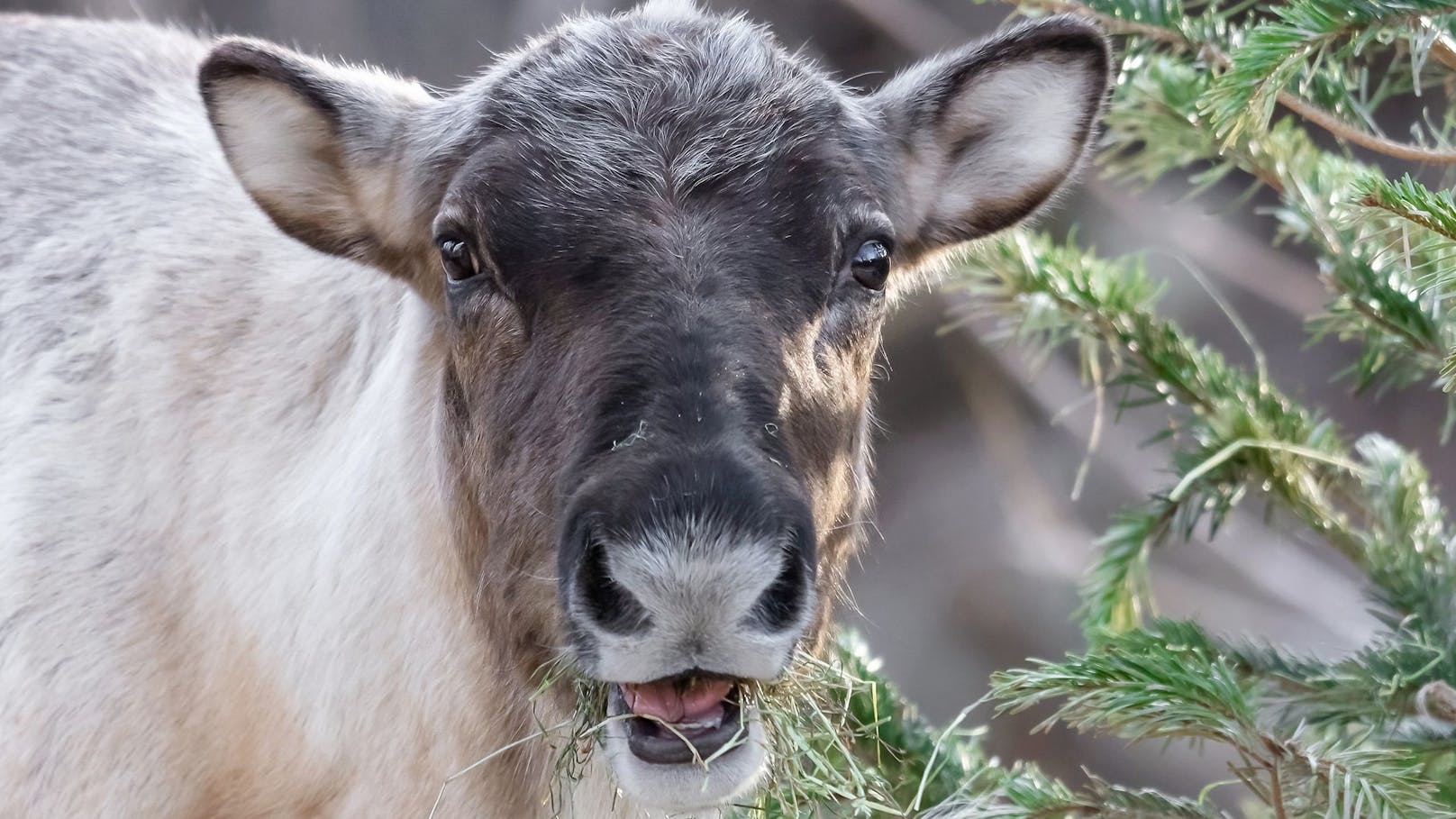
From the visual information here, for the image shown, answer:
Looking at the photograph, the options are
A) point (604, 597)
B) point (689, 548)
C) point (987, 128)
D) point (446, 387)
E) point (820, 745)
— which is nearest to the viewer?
point (689, 548)

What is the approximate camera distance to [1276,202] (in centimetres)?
820

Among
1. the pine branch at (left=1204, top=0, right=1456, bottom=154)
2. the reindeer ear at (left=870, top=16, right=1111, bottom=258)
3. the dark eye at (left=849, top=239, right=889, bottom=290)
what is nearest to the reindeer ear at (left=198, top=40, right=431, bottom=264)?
the dark eye at (left=849, top=239, right=889, bottom=290)

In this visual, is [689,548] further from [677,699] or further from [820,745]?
[820,745]

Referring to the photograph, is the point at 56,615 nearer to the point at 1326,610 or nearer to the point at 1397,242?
the point at 1397,242

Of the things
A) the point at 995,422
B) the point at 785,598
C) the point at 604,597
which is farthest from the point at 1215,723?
the point at 995,422

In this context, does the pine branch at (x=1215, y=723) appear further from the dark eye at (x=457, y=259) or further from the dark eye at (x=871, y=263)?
the dark eye at (x=457, y=259)

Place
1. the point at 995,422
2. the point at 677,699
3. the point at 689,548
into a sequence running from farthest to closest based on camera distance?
the point at 995,422 → the point at 677,699 → the point at 689,548

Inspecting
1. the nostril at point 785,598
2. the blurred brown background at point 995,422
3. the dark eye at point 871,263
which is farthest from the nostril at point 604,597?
the blurred brown background at point 995,422

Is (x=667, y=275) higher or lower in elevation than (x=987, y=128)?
lower

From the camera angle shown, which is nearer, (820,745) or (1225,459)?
(820,745)

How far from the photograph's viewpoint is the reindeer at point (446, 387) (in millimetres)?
2453

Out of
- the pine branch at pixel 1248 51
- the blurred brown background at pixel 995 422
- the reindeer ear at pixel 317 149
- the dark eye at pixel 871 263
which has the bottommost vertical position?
the blurred brown background at pixel 995 422

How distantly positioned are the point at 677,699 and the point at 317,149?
150cm

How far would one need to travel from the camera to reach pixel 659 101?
112 inches
